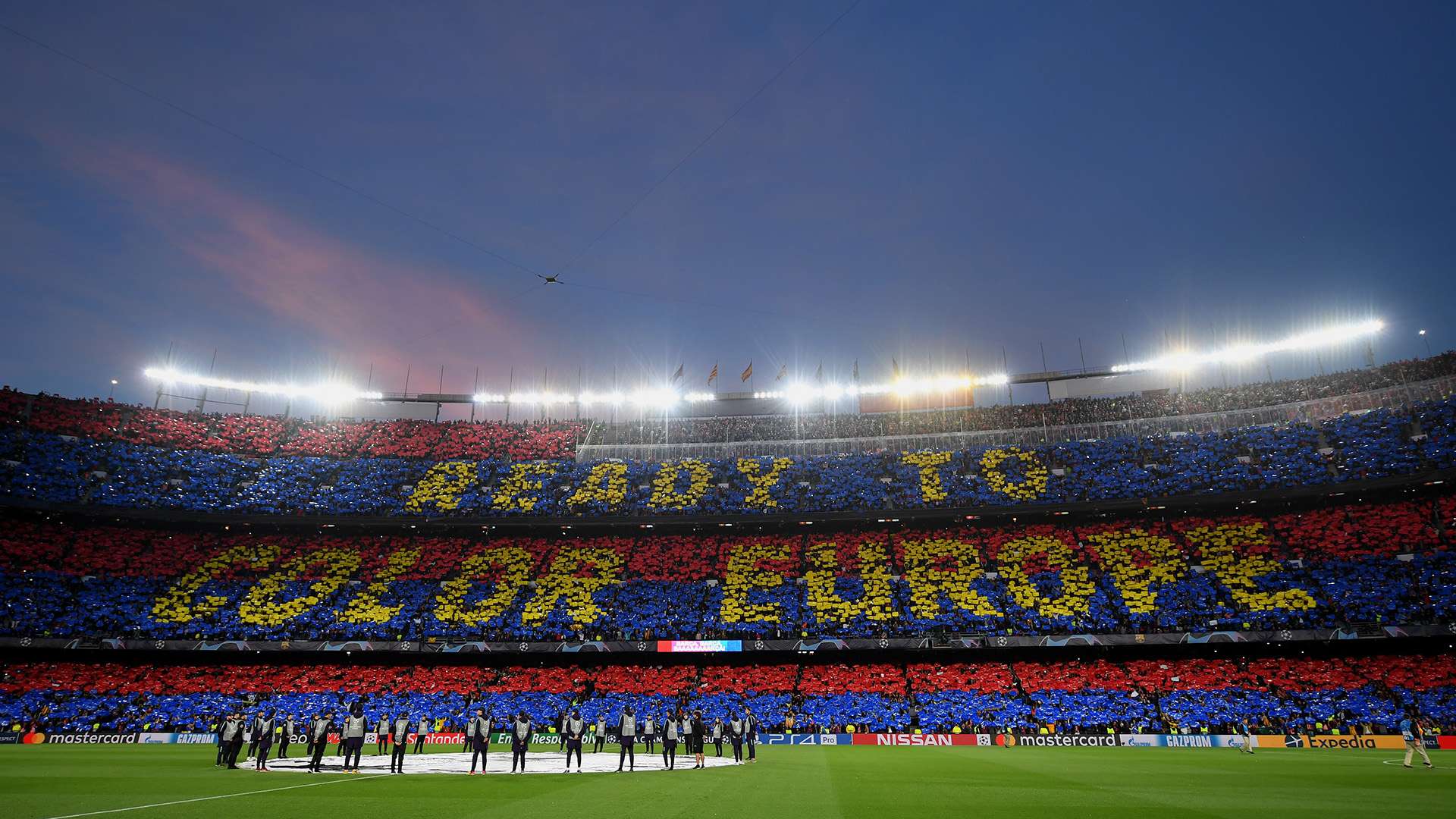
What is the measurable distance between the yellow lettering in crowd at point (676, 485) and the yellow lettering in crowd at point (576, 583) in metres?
5.01

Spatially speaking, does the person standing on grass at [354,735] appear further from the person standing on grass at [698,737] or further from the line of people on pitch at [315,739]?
the person standing on grass at [698,737]

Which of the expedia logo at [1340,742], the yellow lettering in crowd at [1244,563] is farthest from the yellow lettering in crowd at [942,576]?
the expedia logo at [1340,742]

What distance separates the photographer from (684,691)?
41125mm

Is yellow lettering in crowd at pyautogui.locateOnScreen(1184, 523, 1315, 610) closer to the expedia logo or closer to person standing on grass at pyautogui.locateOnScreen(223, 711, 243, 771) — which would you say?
the expedia logo

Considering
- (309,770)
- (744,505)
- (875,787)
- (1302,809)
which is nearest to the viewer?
(1302,809)

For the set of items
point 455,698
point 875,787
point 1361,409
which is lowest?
point 455,698

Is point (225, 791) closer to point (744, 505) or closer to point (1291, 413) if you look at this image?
point (744, 505)

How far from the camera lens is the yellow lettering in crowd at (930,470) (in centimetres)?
4894

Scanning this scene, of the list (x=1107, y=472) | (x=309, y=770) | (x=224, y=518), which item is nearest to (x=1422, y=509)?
(x=1107, y=472)

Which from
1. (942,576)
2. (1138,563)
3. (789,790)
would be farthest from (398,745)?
(1138,563)

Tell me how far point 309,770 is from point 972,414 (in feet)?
167

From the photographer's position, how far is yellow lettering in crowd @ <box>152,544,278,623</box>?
42.5m

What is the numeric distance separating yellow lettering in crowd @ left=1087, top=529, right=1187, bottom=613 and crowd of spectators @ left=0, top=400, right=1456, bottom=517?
279 centimetres

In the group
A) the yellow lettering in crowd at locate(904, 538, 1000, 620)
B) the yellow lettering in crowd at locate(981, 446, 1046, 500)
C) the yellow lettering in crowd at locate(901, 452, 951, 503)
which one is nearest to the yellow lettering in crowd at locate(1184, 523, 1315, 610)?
the yellow lettering in crowd at locate(981, 446, 1046, 500)
